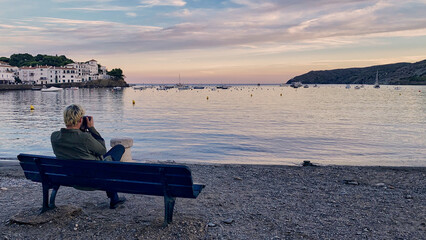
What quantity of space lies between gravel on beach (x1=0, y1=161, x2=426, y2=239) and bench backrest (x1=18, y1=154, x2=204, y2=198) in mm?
660

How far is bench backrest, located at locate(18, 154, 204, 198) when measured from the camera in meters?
4.99

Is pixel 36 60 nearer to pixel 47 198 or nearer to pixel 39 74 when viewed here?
pixel 39 74

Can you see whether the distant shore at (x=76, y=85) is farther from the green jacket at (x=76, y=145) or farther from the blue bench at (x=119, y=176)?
the green jacket at (x=76, y=145)

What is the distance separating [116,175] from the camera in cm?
527

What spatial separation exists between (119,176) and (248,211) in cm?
261

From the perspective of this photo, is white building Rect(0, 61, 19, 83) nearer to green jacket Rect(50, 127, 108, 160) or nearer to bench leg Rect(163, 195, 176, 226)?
green jacket Rect(50, 127, 108, 160)

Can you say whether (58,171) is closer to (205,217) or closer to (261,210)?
(205,217)

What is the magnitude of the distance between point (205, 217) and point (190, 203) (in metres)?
0.93

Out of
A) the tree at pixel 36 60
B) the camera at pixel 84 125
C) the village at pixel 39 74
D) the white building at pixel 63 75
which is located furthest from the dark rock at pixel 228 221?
the tree at pixel 36 60

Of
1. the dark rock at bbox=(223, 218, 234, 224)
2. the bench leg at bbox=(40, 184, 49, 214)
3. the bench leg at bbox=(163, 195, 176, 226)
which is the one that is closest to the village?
the bench leg at bbox=(40, 184, 49, 214)

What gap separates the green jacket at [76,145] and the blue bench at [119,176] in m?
0.13

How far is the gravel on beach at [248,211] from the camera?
534 cm

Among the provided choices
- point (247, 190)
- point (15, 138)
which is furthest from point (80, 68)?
point (247, 190)

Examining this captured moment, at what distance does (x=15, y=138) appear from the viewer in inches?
796
